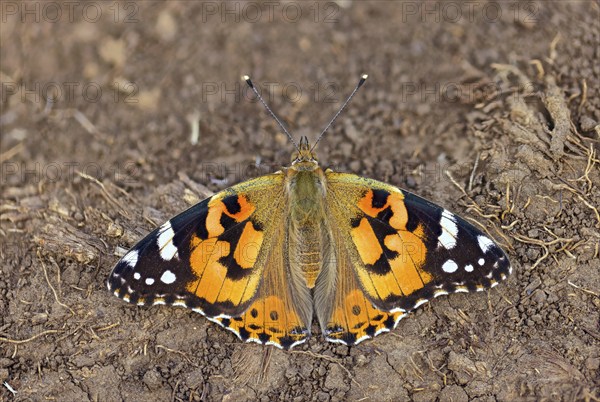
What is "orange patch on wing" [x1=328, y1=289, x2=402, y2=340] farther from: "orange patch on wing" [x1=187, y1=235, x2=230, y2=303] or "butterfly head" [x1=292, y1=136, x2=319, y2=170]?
"butterfly head" [x1=292, y1=136, x2=319, y2=170]

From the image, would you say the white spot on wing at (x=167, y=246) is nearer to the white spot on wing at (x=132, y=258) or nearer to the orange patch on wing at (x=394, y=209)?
the white spot on wing at (x=132, y=258)

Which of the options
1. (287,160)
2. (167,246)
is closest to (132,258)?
(167,246)

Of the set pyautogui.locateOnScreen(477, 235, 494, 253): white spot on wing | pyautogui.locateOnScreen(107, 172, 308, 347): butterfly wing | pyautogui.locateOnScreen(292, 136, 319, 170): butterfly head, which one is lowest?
pyautogui.locateOnScreen(107, 172, 308, 347): butterfly wing

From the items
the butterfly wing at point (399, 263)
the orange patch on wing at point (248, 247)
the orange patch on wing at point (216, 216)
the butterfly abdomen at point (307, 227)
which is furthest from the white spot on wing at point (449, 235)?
the orange patch on wing at point (216, 216)

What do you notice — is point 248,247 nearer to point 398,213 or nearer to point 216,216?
point 216,216

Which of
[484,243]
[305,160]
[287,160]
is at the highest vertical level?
[305,160]

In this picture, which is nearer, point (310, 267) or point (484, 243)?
point (484, 243)

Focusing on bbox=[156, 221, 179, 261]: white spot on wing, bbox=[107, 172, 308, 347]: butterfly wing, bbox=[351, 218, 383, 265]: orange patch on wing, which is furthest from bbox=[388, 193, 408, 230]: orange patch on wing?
bbox=[156, 221, 179, 261]: white spot on wing
